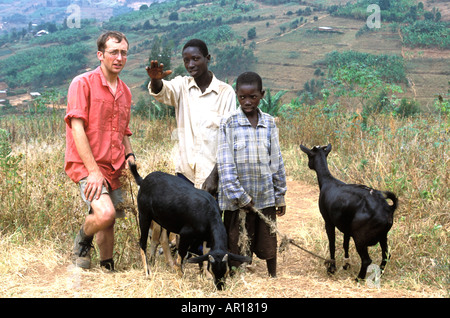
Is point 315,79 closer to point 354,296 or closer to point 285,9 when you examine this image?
point 285,9

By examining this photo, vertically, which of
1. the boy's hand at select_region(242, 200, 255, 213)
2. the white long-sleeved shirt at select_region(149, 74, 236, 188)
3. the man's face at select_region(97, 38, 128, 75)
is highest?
the man's face at select_region(97, 38, 128, 75)

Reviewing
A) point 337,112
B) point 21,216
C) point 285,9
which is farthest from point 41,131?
point 285,9

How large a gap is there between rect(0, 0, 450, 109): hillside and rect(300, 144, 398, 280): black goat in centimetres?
1934

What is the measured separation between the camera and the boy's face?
3.74 meters

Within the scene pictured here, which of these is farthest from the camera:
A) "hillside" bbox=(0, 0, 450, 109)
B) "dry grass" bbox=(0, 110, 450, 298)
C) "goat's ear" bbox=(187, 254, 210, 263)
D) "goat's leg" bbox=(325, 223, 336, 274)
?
"hillside" bbox=(0, 0, 450, 109)

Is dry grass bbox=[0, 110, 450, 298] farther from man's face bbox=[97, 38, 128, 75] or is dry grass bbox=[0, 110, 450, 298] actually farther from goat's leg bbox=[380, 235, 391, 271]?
man's face bbox=[97, 38, 128, 75]

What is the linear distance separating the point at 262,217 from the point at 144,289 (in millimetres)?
1127

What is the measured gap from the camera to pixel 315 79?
102ft

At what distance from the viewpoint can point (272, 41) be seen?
38938 mm

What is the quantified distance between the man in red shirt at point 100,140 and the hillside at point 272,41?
792 inches

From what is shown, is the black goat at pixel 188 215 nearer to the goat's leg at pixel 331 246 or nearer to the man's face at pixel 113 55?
the man's face at pixel 113 55

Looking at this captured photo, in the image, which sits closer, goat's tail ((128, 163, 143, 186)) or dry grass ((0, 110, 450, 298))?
dry grass ((0, 110, 450, 298))

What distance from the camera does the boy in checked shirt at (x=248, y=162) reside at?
12.4ft

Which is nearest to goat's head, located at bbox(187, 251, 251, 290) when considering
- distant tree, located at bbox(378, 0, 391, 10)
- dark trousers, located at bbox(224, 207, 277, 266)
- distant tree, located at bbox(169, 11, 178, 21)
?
dark trousers, located at bbox(224, 207, 277, 266)
